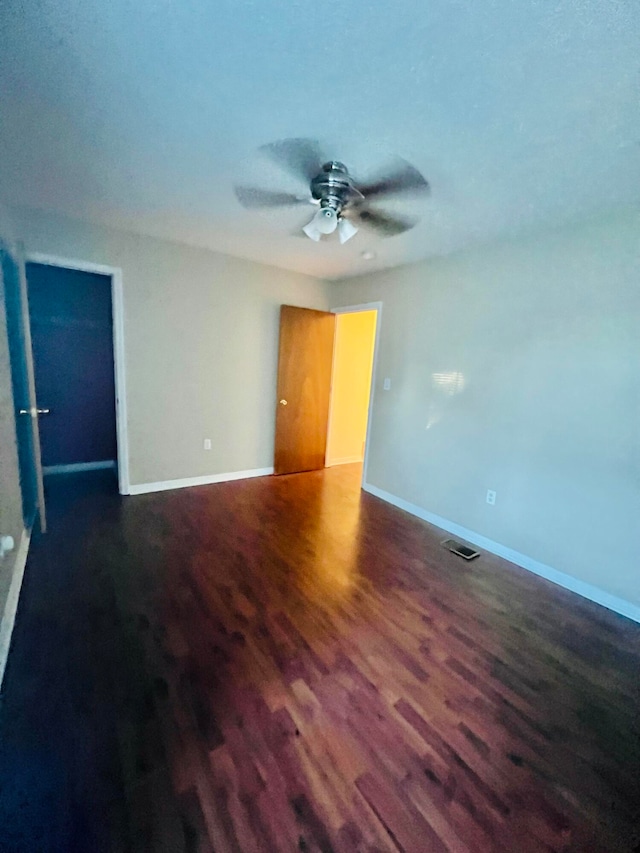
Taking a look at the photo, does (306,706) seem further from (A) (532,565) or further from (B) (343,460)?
(B) (343,460)

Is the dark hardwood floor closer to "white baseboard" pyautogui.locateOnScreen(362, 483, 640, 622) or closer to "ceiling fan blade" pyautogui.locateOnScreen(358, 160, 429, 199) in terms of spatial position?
"white baseboard" pyautogui.locateOnScreen(362, 483, 640, 622)

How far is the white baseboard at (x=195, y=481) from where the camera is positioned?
11.5ft

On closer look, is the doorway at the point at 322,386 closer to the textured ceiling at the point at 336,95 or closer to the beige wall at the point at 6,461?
the textured ceiling at the point at 336,95

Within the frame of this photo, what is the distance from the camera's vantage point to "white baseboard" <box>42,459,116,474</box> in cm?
393

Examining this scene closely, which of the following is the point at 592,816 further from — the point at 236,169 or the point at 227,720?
the point at 236,169

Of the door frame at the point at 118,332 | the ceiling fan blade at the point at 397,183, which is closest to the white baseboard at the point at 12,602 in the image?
the door frame at the point at 118,332

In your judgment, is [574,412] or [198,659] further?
[574,412]

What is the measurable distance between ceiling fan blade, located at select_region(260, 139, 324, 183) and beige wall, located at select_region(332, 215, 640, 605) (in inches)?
66.0

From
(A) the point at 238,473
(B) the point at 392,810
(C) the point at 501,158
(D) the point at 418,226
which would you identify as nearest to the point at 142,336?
(A) the point at 238,473

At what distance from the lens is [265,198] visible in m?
1.91

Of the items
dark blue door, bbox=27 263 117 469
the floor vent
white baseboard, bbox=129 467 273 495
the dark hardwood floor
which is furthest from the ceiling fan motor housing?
white baseboard, bbox=129 467 273 495

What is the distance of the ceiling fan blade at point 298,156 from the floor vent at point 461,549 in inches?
110

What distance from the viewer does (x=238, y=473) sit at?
4.12 metres

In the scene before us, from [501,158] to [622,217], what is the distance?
3.45 feet
